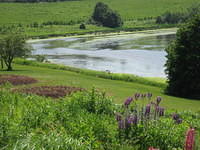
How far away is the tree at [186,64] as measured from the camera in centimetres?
3972

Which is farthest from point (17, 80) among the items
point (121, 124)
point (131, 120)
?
point (131, 120)

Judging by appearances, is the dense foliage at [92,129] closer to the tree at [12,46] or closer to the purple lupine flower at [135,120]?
the purple lupine flower at [135,120]

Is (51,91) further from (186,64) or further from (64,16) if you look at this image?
(64,16)

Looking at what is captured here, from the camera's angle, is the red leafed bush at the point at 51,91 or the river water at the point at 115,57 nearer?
the red leafed bush at the point at 51,91

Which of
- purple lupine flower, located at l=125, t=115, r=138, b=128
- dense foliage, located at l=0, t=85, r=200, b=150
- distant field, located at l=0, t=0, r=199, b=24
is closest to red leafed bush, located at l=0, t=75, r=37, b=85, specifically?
dense foliage, located at l=0, t=85, r=200, b=150

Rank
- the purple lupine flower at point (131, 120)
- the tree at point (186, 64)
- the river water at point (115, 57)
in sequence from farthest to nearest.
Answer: the river water at point (115, 57) < the tree at point (186, 64) < the purple lupine flower at point (131, 120)

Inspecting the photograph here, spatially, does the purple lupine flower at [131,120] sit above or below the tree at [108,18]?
below

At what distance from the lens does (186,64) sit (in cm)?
4022

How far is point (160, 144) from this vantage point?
9.77 metres

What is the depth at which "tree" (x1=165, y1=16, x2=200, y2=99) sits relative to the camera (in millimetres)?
39719

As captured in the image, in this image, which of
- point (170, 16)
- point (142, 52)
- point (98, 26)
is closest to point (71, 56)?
point (142, 52)

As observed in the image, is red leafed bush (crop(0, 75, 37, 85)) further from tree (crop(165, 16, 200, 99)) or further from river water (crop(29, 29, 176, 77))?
river water (crop(29, 29, 176, 77))

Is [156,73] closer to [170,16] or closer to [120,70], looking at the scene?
[120,70]

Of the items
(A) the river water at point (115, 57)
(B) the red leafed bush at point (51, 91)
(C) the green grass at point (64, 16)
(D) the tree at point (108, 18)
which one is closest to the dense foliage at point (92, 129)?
(B) the red leafed bush at point (51, 91)
